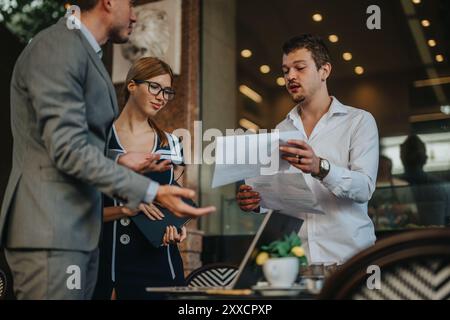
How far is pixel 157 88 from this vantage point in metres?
2.85

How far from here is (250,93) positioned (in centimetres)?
718

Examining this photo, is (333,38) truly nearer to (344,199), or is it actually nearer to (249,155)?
(344,199)

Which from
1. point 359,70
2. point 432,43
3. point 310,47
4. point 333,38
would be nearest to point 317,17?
point 333,38

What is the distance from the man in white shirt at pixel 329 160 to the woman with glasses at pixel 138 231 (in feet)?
1.37

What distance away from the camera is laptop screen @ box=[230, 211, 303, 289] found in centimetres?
187

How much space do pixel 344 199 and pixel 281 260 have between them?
3.08 ft

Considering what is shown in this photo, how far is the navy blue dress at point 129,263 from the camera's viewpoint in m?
2.52

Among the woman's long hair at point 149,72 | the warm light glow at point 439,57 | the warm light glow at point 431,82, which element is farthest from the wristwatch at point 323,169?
the warm light glow at point 439,57

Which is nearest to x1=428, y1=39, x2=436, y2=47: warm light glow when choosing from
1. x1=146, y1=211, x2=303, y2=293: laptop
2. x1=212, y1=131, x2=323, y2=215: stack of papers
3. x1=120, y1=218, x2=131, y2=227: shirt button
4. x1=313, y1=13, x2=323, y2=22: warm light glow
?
x1=313, y1=13, x2=323, y2=22: warm light glow

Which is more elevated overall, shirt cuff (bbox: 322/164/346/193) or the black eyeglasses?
the black eyeglasses

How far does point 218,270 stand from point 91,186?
1.34 m

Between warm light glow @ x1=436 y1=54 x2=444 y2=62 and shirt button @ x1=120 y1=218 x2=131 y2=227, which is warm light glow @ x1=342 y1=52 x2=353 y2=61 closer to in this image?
warm light glow @ x1=436 y1=54 x2=444 y2=62

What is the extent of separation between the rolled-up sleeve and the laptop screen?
0.50 metres
